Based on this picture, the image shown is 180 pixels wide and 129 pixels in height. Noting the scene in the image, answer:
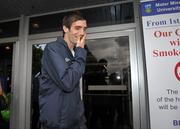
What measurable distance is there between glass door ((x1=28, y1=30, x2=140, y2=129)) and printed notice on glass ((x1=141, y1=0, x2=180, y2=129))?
57cm

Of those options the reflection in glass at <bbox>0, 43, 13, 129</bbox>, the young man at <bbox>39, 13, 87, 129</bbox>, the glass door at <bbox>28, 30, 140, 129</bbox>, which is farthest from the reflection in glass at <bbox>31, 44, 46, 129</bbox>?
the young man at <bbox>39, 13, 87, 129</bbox>

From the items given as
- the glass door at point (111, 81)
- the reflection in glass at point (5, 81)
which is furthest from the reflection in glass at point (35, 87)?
the glass door at point (111, 81)

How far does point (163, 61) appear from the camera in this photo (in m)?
2.36

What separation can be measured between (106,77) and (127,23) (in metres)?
0.86

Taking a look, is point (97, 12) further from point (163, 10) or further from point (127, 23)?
point (163, 10)

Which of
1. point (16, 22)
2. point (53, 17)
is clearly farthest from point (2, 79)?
point (53, 17)

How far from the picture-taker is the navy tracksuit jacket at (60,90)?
1512mm

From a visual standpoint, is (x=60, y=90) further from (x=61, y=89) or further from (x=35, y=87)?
(x=35, y=87)

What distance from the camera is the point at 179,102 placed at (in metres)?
2.25

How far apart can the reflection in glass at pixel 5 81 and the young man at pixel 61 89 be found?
2.04m

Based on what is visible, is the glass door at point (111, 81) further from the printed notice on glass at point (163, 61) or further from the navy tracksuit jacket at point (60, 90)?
the navy tracksuit jacket at point (60, 90)

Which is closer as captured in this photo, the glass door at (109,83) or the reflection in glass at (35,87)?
the glass door at (109,83)

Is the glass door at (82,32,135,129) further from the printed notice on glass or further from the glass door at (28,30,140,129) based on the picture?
the printed notice on glass

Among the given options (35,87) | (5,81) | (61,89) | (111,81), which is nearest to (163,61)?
(111,81)
